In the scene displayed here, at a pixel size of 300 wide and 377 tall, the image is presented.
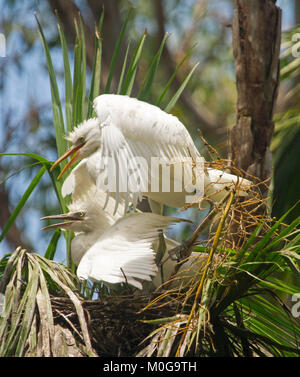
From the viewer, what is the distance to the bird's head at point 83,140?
3547 millimetres

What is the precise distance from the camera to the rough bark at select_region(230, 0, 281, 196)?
389cm

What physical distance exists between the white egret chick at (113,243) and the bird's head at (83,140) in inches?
14.3

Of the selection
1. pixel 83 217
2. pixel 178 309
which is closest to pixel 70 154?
pixel 83 217

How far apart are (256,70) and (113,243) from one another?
1.74 metres

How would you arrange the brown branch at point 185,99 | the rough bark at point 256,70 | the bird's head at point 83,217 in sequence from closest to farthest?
the bird's head at point 83,217 → the rough bark at point 256,70 → the brown branch at point 185,99

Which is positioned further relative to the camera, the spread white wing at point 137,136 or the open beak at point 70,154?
the open beak at point 70,154

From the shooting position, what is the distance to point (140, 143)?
10.8 feet
